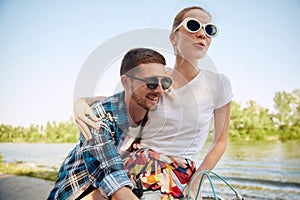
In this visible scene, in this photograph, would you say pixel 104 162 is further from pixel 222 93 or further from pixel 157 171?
pixel 222 93


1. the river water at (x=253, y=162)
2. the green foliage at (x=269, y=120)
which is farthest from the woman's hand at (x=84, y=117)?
the green foliage at (x=269, y=120)

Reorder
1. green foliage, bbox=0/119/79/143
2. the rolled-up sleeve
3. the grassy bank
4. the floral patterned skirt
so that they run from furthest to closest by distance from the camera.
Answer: the grassy bank < green foliage, bbox=0/119/79/143 < the floral patterned skirt < the rolled-up sleeve

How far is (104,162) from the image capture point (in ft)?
2.45

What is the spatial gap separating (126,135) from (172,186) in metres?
0.15

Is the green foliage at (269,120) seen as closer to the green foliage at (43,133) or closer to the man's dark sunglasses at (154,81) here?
the green foliage at (43,133)

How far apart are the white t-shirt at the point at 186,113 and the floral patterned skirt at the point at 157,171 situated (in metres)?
0.02

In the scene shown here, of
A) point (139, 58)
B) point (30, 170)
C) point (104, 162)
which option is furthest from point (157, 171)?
point (30, 170)

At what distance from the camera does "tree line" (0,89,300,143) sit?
1.56m

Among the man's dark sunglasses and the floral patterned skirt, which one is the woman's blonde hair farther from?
the floral patterned skirt

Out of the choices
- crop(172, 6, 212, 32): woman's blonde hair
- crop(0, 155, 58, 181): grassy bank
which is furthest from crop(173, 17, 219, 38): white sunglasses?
crop(0, 155, 58, 181): grassy bank

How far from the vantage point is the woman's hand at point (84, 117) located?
780 millimetres

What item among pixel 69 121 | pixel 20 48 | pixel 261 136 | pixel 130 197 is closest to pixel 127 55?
pixel 130 197

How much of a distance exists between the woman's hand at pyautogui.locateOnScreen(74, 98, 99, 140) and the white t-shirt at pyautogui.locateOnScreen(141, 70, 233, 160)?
14 cm

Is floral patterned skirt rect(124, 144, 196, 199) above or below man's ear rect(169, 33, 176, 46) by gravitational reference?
below
